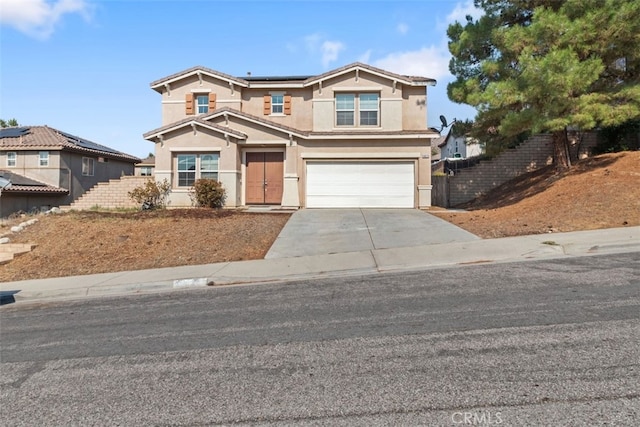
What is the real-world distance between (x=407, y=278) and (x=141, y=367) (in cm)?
481

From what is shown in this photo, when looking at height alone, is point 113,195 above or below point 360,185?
below

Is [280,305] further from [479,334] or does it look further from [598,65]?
[598,65]

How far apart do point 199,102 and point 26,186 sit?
11702mm

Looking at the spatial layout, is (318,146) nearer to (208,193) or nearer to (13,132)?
(208,193)

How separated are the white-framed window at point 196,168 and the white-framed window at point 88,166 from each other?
13.2 m

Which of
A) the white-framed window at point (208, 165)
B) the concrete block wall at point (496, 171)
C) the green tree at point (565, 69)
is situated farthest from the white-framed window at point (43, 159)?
the green tree at point (565, 69)

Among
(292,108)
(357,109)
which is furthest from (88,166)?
(357,109)

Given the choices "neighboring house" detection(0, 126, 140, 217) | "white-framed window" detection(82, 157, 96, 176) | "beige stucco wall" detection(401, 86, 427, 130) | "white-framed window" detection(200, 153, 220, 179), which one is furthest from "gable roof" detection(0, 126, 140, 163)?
"beige stucco wall" detection(401, 86, 427, 130)

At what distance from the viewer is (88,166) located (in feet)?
98.6

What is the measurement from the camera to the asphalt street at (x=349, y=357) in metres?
3.37

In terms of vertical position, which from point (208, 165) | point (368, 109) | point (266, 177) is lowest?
point (266, 177)

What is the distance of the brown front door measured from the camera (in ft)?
68.5

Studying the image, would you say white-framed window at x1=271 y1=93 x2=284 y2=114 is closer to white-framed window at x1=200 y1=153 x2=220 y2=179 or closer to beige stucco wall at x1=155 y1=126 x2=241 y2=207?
beige stucco wall at x1=155 y1=126 x2=241 y2=207

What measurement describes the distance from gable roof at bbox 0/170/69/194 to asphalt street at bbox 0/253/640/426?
21219mm
